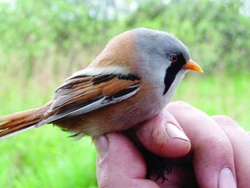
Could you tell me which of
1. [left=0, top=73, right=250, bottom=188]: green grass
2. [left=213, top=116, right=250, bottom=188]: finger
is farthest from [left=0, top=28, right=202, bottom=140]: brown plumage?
[left=0, top=73, right=250, bottom=188]: green grass

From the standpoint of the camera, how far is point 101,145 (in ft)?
4.95

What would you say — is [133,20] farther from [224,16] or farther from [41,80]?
[41,80]

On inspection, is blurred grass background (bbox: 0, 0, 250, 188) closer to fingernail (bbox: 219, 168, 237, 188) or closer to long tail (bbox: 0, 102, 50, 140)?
long tail (bbox: 0, 102, 50, 140)

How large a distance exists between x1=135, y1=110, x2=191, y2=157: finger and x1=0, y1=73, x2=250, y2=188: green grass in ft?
5.90

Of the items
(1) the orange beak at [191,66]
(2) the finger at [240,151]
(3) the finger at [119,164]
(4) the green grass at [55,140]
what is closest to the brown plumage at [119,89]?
(1) the orange beak at [191,66]

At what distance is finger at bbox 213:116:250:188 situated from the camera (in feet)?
4.59

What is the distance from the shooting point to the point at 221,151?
4.60ft

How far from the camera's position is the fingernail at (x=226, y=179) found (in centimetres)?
134

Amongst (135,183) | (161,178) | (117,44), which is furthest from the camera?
(117,44)

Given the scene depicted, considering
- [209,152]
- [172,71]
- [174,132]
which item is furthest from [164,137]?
[172,71]

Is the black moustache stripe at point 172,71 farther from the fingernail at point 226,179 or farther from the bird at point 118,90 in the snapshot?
the fingernail at point 226,179

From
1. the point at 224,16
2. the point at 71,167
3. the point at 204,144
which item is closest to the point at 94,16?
the point at 224,16

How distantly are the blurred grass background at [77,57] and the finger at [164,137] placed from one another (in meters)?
1.81

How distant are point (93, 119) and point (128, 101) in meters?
0.18
